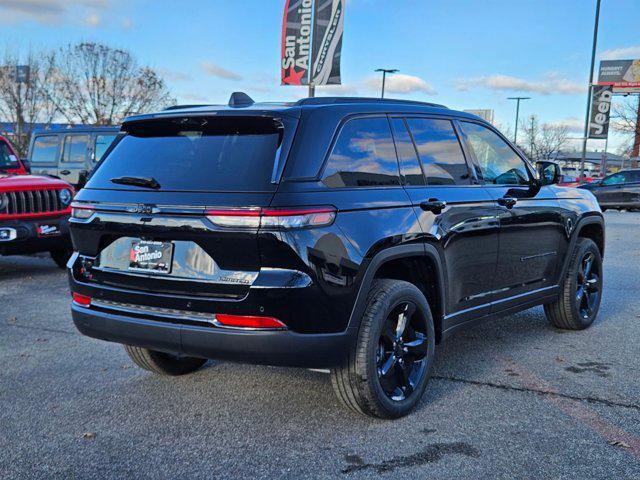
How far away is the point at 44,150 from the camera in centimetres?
1603

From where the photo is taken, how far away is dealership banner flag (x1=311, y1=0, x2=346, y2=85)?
43.5 ft

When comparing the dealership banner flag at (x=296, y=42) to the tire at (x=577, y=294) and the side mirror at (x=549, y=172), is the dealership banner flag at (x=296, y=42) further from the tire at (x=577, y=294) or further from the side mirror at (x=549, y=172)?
the side mirror at (x=549, y=172)

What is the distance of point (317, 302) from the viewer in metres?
3.26

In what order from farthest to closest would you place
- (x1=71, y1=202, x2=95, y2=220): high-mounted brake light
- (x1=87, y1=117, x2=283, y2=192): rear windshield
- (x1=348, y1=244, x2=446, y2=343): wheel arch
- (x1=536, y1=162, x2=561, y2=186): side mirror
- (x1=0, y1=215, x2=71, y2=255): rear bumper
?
(x1=0, y1=215, x2=71, y2=255): rear bumper < (x1=536, y1=162, x2=561, y2=186): side mirror < (x1=71, y1=202, x2=95, y2=220): high-mounted brake light < (x1=348, y1=244, x2=446, y2=343): wheel arch < (x1=87, y1=117, x2=283, y2=192): rear windshield

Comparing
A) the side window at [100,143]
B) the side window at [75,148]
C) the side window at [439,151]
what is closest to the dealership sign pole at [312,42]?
the side window at [100,143]

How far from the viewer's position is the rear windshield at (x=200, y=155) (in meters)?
3.35

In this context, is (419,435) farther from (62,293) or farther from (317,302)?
(62,293)

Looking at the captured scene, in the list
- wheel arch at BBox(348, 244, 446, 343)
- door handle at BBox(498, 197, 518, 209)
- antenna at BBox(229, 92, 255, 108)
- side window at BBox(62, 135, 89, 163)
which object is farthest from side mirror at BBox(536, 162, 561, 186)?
side window at BBox(62, 135, 89, 163)

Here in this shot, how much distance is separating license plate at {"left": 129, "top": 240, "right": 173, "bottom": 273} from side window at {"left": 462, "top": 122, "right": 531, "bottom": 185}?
237 centimetres

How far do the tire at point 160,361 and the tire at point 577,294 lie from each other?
3113 millimetres

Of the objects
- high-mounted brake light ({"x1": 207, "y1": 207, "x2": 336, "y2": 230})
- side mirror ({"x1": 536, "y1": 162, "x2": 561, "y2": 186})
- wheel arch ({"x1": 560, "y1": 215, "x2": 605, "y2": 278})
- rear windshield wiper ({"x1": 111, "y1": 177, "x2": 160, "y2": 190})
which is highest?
side mirror ({"x1": 536, "y1": 162, "x2": 561, "y2": 186})

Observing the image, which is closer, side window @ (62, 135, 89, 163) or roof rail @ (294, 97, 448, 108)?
roof rail @ (294, 97, 448, 108)

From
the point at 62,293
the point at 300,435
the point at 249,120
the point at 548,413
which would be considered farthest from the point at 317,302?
the point at 62,293

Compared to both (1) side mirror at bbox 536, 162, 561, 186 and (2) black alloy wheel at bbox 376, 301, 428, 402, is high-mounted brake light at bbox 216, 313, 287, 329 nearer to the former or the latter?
(2) black alloy wheel at bbox 376, 301, 428, 402
